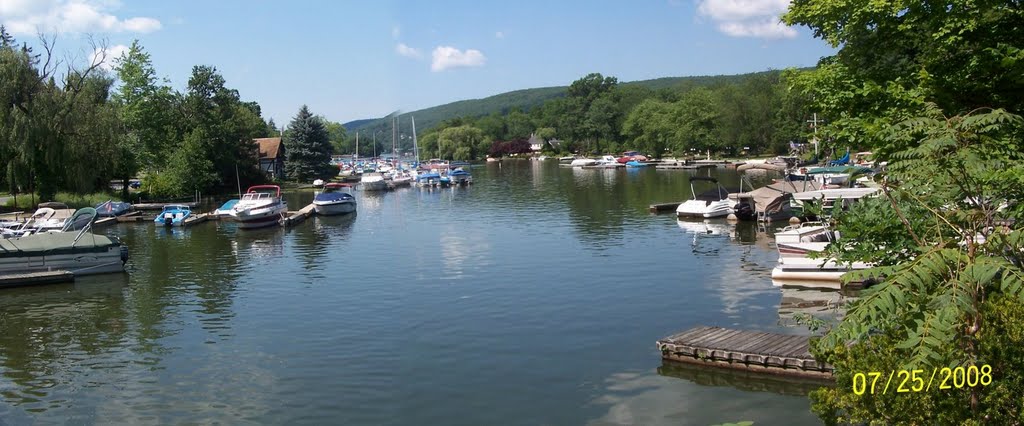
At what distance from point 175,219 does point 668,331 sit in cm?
3871

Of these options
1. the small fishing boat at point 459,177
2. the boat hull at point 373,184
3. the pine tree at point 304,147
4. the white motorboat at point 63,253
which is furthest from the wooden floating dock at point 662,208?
the pine tree at point 304,147

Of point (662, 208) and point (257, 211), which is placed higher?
point (257, 211)

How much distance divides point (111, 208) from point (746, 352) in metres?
49.9

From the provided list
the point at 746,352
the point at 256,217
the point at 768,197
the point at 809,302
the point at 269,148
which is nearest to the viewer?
the point at 746,352

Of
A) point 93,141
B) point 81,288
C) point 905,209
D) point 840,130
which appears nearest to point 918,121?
point 905,209

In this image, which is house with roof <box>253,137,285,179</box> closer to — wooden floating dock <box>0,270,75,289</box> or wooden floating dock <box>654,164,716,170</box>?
wooden floating dock <box>654,164,716,170</box>

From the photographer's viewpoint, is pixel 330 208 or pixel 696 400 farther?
pixel 330 208

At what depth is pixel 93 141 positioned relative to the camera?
185 feet

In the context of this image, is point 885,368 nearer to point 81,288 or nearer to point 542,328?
point 542,328

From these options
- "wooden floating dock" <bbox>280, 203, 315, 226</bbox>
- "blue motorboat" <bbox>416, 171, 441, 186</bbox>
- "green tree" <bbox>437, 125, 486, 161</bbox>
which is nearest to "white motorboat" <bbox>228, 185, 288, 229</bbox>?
"wooden floating dock" <bbox>280, 203, 315, 226</bbox>

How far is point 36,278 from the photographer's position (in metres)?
29.0

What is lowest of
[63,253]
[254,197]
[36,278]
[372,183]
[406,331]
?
[406,331]

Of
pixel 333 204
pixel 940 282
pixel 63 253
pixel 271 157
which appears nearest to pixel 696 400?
pixel 940 282

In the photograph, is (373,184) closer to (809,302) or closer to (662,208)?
(662,208)
